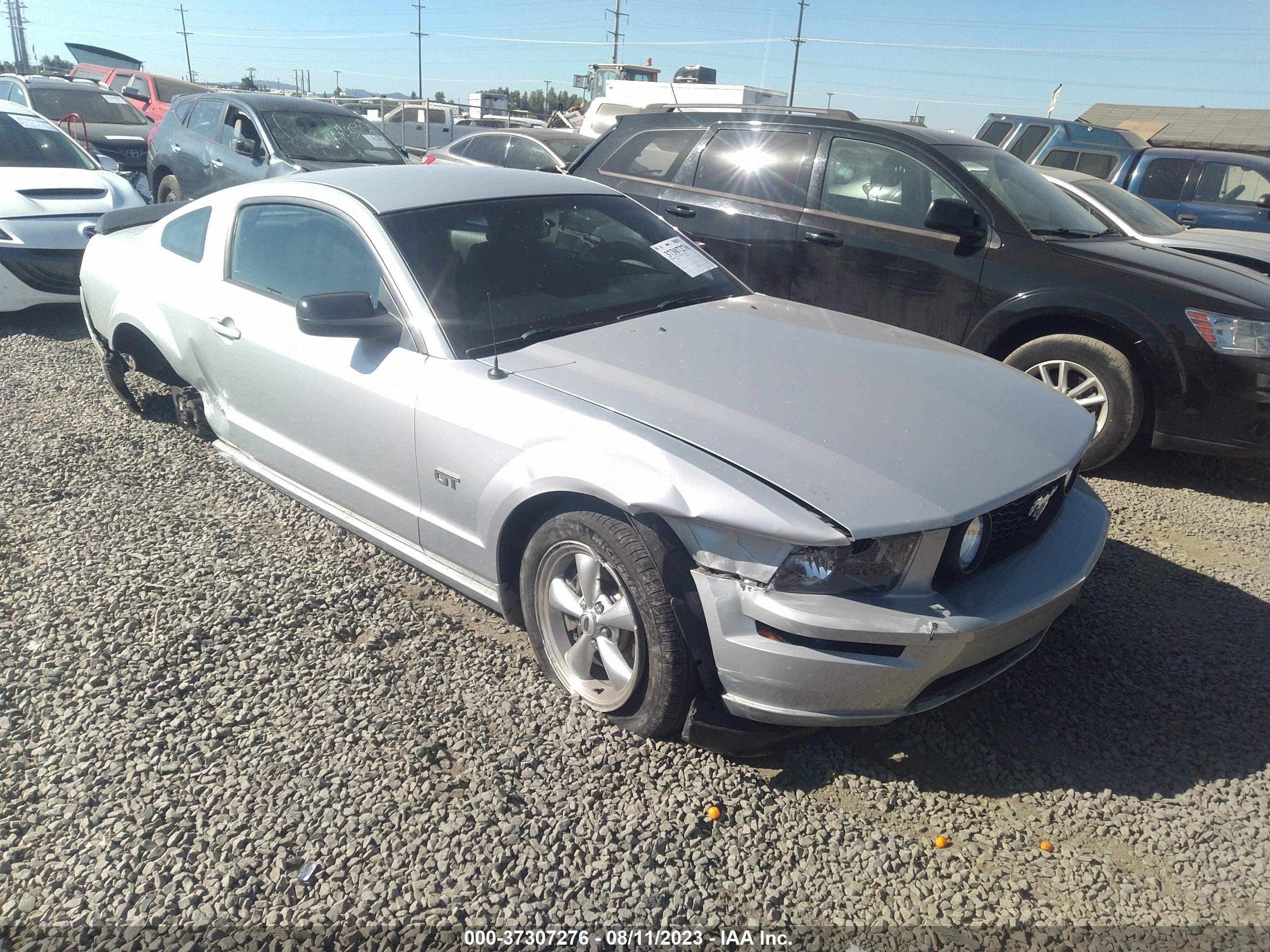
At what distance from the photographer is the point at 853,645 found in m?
2.13

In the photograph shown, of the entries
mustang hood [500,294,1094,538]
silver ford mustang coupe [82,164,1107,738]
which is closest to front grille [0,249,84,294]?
silver ford mustang coupe [82,164,1107,738]

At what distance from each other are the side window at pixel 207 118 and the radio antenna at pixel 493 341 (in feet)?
26.1

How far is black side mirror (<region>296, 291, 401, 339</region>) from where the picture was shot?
2.83m

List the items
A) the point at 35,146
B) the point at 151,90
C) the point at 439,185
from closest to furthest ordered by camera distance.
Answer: the point at 439,185 < the point at 35,146 < the point at 151,90

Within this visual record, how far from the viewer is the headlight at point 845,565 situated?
212cm

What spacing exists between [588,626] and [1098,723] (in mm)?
1679

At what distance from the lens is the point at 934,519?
2.12 m

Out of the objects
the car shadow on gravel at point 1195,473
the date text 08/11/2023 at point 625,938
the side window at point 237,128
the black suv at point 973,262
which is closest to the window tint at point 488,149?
the side window at point 237,128

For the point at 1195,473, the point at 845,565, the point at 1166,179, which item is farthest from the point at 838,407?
the point at 1166,179

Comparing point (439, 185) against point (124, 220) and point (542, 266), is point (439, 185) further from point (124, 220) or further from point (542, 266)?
point (124, 220)

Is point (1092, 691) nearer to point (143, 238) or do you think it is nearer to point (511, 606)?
point (511, 606)

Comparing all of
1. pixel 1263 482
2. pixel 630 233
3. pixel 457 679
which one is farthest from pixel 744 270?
pixel 457 679

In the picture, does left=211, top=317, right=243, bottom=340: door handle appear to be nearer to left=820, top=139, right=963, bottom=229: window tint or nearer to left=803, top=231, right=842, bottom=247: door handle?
left=803, top=231, right=842, bottom=247: door handle

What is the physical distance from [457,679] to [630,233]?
2.02 metres
